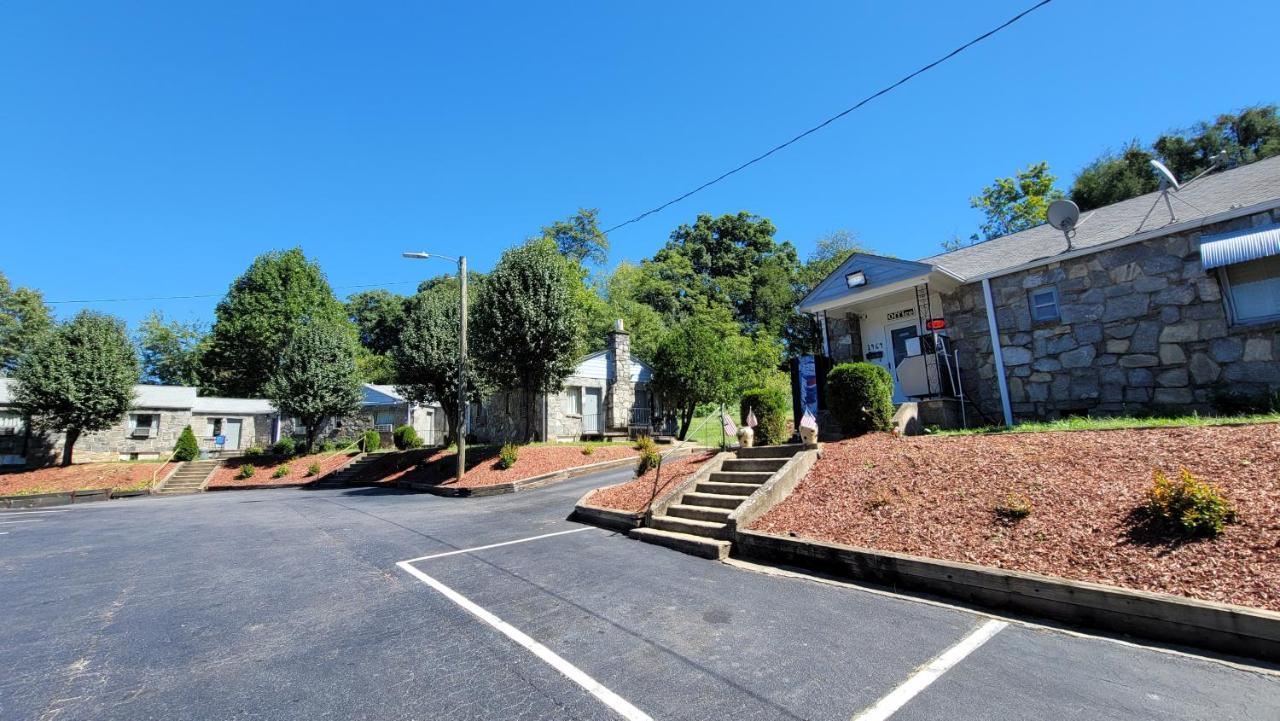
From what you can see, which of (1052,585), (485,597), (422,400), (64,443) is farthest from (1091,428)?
(64,443)

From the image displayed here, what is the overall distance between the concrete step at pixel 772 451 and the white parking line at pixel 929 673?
4413mm

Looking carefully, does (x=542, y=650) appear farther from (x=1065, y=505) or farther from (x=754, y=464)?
(x=754, y=464)

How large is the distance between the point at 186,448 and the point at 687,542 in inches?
1157

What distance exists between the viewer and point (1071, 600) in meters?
4.14

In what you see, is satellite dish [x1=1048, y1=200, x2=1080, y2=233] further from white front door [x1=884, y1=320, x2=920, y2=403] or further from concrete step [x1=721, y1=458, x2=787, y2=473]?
concrete step [x1=721, y1=458, x2=787, y2=473]

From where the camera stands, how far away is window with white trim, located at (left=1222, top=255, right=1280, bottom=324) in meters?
7.98

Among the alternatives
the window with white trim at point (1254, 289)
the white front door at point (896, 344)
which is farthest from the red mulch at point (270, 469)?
the window with white trim at point (1254, 289)

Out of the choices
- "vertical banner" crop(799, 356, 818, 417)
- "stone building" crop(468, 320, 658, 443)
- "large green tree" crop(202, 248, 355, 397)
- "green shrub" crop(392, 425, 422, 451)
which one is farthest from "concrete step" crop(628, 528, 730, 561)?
"large green tree" crop(202, 248, 355, 397)

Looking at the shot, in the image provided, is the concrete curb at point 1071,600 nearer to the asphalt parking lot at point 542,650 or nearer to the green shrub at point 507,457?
the asphalt parking lot at point 542,650

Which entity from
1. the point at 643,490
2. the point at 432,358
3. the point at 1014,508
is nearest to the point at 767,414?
the point at 643,490

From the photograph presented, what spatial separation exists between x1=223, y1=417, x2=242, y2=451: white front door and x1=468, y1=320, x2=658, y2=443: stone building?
62.6ft

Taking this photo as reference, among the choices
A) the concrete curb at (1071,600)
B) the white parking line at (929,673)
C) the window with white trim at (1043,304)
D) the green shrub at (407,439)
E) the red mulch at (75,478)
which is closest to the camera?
the white parking line at (929,673)

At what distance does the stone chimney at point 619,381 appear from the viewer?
22969 mm

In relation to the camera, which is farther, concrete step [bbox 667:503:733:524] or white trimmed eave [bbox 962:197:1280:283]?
white trimmed eave [bbox 962:197:1280:283]
